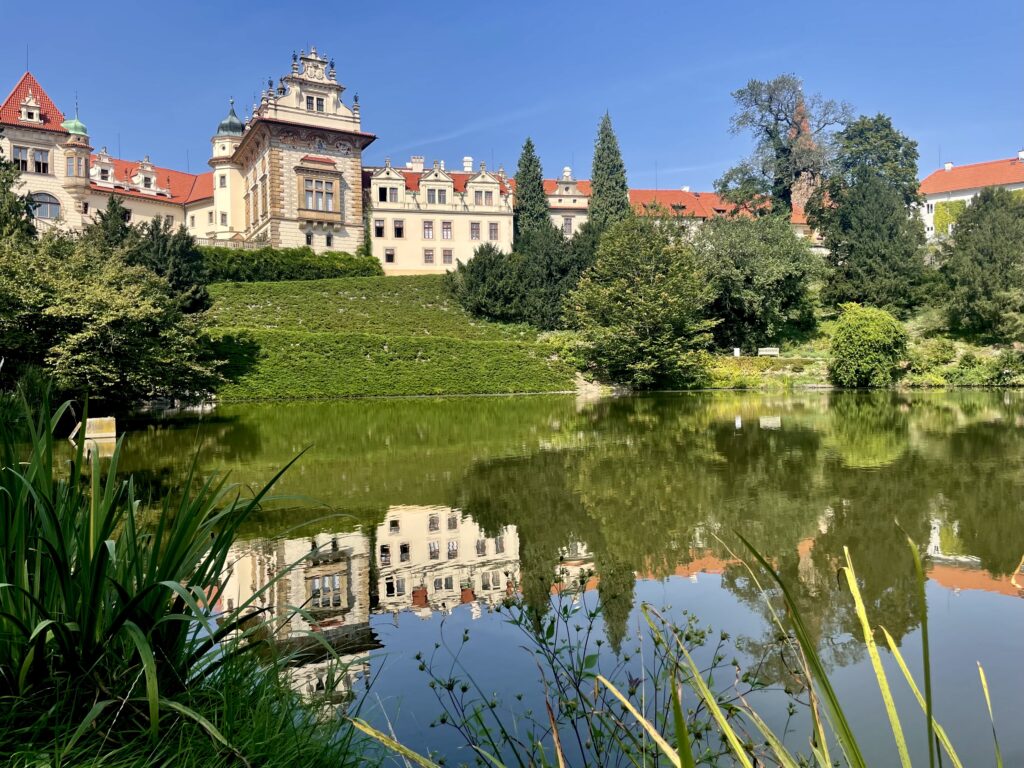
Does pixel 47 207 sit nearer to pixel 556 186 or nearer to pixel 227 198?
pixel 227 198

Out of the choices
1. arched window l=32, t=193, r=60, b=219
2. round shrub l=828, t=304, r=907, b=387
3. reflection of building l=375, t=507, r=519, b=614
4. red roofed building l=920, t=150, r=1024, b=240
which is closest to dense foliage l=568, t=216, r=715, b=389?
round shrub l=828, t=304, r=907, b=387

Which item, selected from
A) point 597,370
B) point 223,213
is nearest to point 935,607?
point 597,370

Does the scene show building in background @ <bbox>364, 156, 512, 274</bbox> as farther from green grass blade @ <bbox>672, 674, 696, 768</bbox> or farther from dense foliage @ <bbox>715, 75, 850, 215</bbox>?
green grass blade @ <bbox>672, 674, 696, 768</bbox>

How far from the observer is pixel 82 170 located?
4862 centimetres

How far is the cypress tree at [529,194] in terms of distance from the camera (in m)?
54.8

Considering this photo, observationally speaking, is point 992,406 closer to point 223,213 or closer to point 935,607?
point 935,607

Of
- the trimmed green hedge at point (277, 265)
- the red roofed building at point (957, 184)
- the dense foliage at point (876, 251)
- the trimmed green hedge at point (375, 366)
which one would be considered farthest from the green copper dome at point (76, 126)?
the red roofed building at point (957, 184)

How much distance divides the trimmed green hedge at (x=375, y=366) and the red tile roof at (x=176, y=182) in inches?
1318

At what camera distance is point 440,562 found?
279 inches

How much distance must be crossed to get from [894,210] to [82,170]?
157 feet

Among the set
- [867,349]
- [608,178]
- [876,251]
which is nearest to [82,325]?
[867,349]

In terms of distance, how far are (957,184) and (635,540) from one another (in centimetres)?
8512

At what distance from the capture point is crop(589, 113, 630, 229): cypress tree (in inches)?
2140

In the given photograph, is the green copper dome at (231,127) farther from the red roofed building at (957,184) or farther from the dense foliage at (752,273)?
the red roofed building at (957,184)
